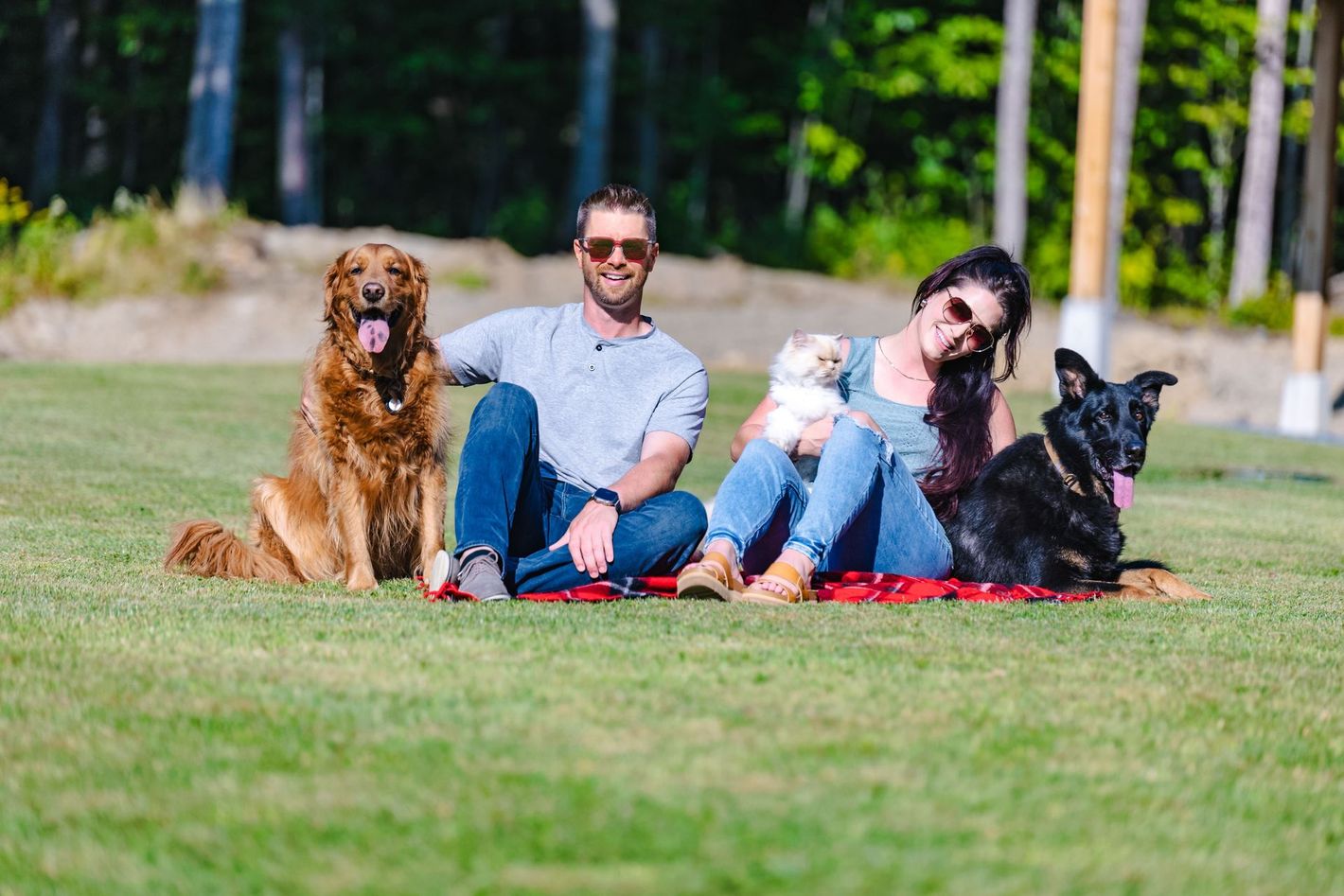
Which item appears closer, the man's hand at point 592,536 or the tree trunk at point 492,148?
the man's hand at point 592,536

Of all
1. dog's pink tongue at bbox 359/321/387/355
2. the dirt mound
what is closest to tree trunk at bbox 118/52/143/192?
the dirt mound

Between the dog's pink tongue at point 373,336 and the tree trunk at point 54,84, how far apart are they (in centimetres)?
2656

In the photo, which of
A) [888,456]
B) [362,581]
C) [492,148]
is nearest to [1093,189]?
[888,456]

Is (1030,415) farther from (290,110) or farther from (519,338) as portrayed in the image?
(290,110)

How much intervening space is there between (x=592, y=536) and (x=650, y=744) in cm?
180

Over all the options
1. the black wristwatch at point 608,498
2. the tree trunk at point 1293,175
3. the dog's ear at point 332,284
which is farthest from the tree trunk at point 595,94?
the black wristwatch at point 608,498

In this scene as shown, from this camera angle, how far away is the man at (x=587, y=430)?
16.8 ft

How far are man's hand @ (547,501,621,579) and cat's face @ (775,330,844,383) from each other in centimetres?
79

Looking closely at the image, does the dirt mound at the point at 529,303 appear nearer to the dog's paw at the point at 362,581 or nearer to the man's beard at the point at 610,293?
the man's beard at the point at 610,293

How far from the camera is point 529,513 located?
536 centimetres

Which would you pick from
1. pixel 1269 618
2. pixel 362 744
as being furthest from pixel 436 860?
pixel 1269 618

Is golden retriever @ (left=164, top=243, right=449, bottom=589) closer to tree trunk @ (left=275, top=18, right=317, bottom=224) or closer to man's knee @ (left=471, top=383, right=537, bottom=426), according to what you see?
man's knee @ (left=471, top=383, right=537, bottom=426)

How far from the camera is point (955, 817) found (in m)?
2.94

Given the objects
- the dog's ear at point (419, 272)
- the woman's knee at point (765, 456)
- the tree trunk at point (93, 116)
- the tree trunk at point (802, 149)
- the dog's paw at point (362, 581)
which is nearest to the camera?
the woman's knee at point (765, 456)
